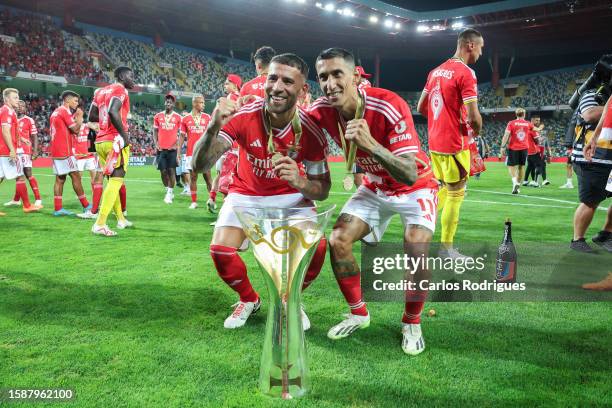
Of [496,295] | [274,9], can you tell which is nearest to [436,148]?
[496,295]

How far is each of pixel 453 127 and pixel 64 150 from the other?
665cm

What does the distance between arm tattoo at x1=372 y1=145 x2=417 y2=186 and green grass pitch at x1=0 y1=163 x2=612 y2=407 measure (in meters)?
1.08

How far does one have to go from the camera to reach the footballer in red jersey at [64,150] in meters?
7.62

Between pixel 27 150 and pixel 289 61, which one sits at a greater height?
pixel 289 61

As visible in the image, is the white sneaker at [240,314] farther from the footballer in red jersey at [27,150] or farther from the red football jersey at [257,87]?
the footballer in red jersey at [27,150]

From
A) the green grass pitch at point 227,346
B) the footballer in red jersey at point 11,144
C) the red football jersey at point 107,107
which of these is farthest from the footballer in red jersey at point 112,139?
the footballer in red jersey at point 11,144

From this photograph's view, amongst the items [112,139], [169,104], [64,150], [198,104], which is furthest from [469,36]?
[169,104]

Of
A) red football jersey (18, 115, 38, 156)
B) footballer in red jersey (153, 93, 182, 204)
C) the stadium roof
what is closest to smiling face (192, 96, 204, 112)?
footballer in red jersey (153, 93, 182, 204)

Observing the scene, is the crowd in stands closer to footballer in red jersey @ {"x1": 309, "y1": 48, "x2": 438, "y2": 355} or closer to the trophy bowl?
footballer in red jersey @ {"x1": 309, "y1": 48, "x2": 438, "y2": 355}

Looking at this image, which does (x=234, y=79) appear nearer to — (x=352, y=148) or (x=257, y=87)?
(x=257, y=87)

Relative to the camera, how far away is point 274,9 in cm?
3325

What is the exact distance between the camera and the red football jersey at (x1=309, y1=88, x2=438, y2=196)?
272 centimetres

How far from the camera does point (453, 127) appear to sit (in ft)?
15.1

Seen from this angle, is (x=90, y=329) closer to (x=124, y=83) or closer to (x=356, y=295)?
(x=356, y=295)
